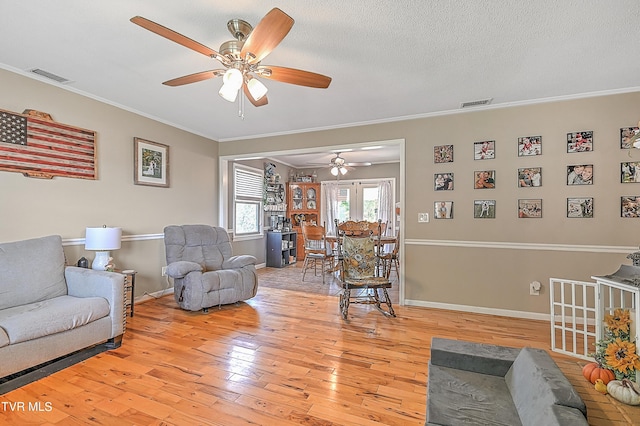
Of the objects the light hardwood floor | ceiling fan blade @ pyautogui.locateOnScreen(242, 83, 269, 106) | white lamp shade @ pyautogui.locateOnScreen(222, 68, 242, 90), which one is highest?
ceiling fan blade @ pyautogui.locateOnScreen(242, 83, 269, 106)

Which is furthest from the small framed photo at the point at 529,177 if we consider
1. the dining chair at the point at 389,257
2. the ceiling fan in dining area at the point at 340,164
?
the ceiling fan in dining area at the point at 340,164

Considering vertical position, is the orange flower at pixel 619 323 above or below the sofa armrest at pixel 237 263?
above

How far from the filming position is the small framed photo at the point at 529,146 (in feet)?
11.0

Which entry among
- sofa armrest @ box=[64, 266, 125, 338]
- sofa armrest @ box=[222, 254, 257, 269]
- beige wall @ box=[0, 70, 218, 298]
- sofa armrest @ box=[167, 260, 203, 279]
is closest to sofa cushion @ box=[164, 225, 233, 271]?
sofa armrest @ box=[222, 254, 257, 269]

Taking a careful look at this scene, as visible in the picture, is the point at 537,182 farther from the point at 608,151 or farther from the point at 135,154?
the point at 135,154

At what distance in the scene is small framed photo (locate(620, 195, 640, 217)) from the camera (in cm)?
301

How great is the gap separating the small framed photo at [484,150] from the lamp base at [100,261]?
4337 millimetres

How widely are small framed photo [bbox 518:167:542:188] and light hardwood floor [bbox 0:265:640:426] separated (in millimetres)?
1539

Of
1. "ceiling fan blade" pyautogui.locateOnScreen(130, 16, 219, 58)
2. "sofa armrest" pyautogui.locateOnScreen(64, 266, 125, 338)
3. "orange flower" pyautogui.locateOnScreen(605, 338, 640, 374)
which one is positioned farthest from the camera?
"sofa armrest" pyautogui.locateOnScreen(64, 266, 125, 338)

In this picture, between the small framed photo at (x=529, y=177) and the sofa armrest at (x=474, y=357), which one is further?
the small framed photo at (x=529, y=177)

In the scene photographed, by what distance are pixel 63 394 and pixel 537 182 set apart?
4.63 m

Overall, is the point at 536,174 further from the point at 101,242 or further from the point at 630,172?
the point at 101,242

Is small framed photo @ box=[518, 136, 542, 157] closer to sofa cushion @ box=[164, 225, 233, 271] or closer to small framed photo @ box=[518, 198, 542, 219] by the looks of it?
small framed photo @ box=[518, 198, 542, 219]

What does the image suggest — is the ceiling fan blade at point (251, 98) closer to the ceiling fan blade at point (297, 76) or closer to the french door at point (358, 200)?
the ceiling fan blade at point (297, 76)
